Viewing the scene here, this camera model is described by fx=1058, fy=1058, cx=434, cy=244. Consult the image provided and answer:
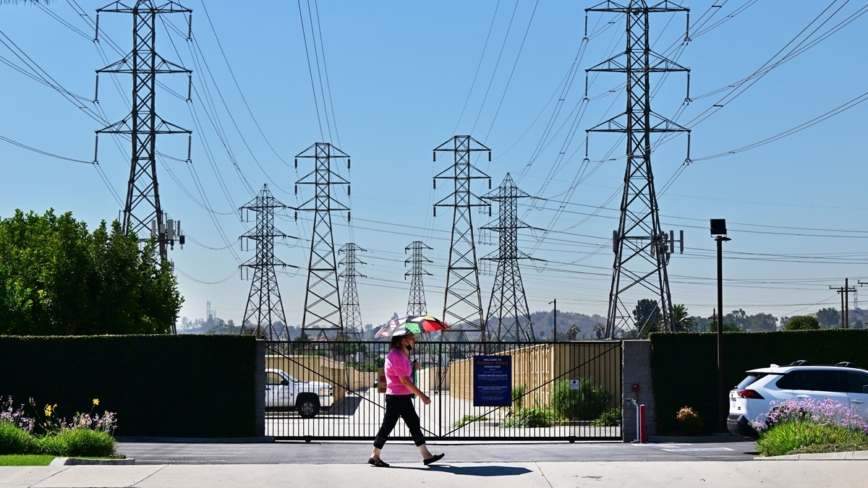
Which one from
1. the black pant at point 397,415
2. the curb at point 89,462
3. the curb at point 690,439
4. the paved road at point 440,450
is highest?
the black pant at point 397,415

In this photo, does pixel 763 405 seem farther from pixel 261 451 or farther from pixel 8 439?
pixel 8 439

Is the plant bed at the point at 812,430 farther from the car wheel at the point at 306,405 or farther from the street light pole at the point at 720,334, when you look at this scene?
the car wheel at the point at 306,405

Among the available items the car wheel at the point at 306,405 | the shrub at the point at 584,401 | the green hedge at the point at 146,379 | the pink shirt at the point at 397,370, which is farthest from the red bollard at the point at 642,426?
the car wheel at the point at 306,405

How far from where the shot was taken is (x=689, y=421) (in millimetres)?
23719

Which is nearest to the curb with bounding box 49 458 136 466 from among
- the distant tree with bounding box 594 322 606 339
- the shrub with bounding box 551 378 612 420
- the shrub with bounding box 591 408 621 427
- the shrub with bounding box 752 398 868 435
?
the shrub with bounding box 752 398 868 435

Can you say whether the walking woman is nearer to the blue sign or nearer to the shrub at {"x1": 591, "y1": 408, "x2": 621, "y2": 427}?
the blue sign

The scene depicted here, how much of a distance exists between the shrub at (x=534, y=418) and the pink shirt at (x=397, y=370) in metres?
13.4

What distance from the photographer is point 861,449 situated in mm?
16562

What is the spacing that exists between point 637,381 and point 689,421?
1438mm


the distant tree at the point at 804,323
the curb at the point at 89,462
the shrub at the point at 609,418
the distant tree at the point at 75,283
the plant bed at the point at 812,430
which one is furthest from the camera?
the distant tree at the point at 804,323

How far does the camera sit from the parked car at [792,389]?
2022 cm

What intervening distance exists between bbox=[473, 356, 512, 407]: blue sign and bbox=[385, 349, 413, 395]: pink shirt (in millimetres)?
8613

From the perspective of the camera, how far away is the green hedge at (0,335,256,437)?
78.3ft

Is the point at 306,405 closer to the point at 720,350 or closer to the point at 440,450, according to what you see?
Result: the point at 440,450
